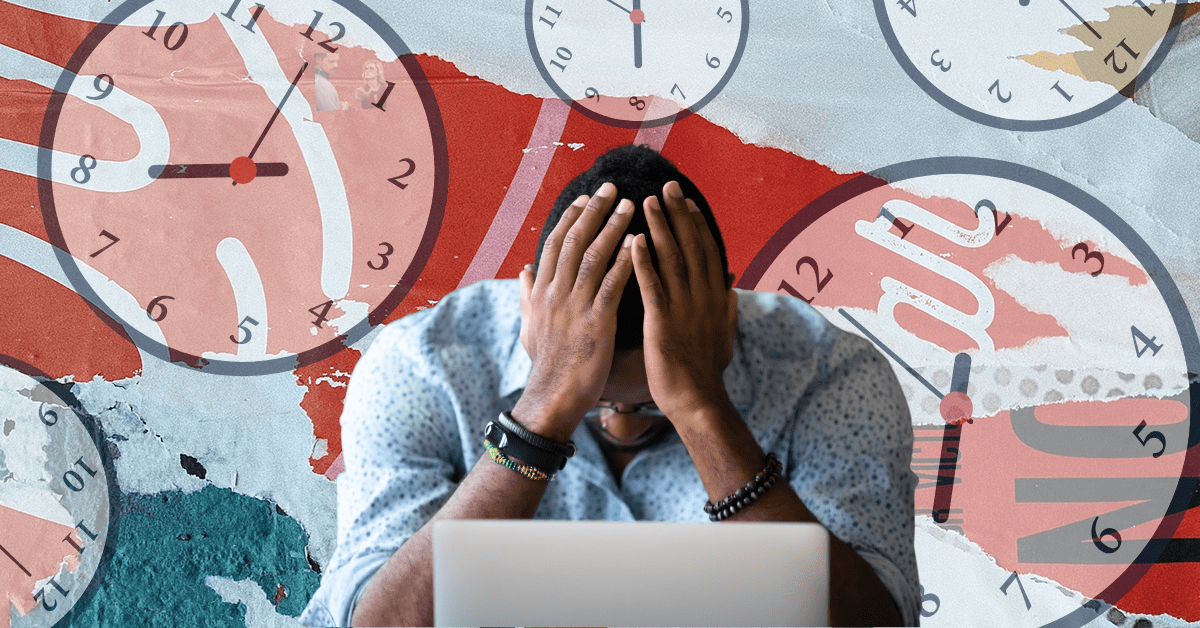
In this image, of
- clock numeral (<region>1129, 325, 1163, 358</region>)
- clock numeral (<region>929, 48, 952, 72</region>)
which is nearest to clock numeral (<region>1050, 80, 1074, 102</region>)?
clock numeral (<region>929, 48, 952, 72</region>)

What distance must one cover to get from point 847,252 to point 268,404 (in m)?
1.29

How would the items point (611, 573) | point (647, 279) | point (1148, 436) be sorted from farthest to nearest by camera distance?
point (1148, 436), point (647, 279), point (611, 573)

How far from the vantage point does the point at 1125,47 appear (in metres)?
1.89

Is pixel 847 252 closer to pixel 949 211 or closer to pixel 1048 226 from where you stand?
pixel 949 211

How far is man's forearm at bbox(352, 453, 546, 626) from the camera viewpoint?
1.12 metres

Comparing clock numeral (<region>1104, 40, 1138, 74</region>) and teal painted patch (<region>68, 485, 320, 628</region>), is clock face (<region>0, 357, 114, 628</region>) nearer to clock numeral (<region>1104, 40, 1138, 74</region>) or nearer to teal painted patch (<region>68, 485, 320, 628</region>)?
teal painted patch (<region>68, 485, 320, 628</region>)

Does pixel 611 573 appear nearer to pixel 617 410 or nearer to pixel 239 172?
pixel 617 410

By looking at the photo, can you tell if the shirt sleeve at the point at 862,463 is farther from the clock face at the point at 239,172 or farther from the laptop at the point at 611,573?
the clock face at the point at 239,172

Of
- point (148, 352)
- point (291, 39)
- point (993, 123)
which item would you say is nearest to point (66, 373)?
point (148, 352)

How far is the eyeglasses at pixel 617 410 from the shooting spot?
1.24m

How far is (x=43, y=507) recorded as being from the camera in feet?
6.25

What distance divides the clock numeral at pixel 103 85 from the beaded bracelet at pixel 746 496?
1.59 metres

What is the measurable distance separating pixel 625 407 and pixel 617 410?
0.04 metres

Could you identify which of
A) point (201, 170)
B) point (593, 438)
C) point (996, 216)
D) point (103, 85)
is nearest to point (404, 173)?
point (201, 170)
